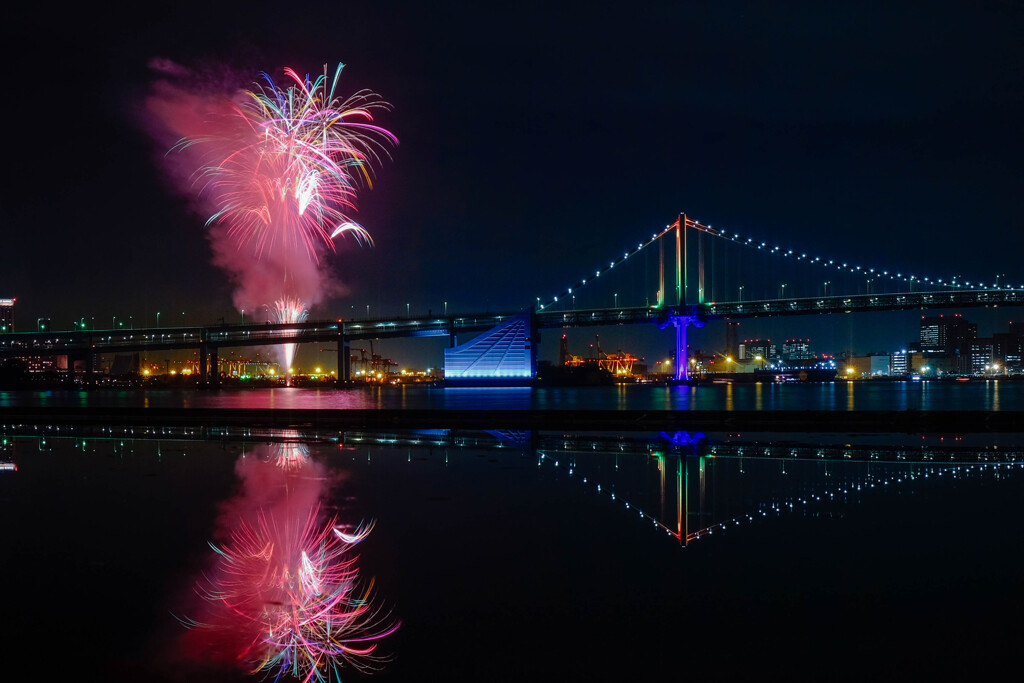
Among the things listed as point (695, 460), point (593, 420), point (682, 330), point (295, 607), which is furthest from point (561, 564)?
point (682, 330)

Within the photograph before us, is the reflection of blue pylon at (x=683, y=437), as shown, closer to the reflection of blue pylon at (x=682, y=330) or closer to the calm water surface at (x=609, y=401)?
the calm water surface at (x=609, y=401)

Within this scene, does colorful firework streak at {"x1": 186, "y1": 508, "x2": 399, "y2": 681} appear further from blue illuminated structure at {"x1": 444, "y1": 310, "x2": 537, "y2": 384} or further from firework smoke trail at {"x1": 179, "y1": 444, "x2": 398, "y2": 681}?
blue illuminated structure at {"x1": 444, "y1": 310, "x2": 537, "y2": 384}

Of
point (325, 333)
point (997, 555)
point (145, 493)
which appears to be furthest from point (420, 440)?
point (325, 333)

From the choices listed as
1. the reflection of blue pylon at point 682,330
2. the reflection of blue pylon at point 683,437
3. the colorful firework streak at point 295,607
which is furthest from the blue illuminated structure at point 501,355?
the colorful firework streak at point 295,607

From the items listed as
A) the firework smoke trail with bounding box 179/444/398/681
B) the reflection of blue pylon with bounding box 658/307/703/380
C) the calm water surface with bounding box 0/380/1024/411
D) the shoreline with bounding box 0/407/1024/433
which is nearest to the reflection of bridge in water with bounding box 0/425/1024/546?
the shoreline with bounding box 0/407/1024/433

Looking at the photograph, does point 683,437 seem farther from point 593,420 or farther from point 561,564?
point 561,564

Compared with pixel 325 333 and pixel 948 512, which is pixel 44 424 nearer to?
pixel 948 512
